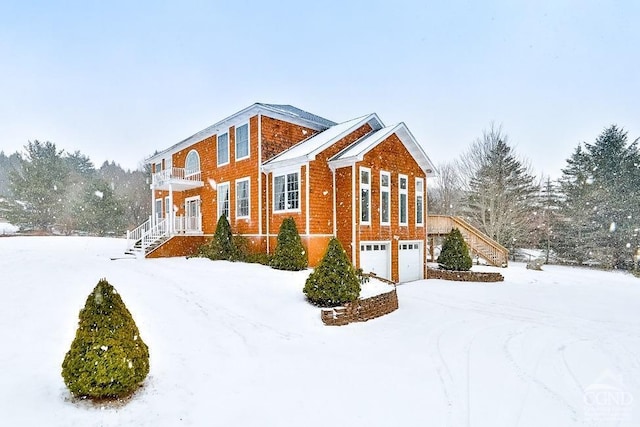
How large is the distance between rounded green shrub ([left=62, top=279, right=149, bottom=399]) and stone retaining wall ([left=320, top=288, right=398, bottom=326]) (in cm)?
444

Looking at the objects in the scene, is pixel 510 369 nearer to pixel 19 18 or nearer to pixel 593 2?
pixel 593 2

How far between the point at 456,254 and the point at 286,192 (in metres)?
8.82

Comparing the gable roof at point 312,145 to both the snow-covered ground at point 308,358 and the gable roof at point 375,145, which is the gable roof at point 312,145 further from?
the snow-covered ground at point 308,358

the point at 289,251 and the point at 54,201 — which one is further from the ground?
the point at 54,201

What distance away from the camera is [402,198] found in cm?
1628

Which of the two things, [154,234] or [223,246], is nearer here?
[223,246]

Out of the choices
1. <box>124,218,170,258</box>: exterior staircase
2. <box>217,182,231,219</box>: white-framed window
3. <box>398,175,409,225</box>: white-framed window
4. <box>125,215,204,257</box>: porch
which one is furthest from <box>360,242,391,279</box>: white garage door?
<box>124,218,170,258</box>: exterior staircase

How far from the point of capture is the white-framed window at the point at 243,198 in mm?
15988

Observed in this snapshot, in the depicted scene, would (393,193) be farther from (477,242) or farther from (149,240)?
(149,240)

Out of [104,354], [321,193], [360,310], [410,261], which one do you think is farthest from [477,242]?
[104,354]

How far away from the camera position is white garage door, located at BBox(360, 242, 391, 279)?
566 inches

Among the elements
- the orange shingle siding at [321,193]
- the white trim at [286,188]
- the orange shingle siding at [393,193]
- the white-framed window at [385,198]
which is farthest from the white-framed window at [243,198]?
the white-framed window at [385,198]

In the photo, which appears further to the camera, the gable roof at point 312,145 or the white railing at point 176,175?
the white railing at point 176,175

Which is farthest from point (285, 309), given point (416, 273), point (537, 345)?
point (416, 273)
